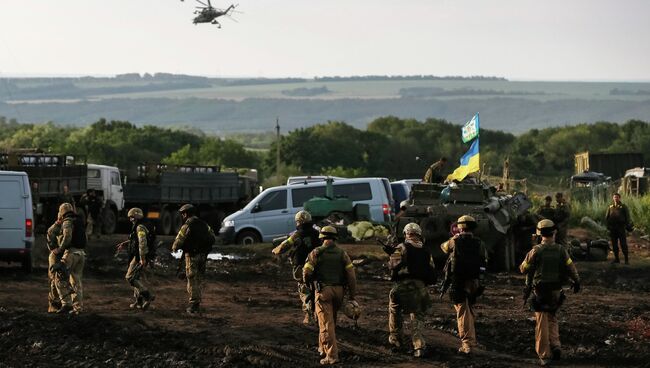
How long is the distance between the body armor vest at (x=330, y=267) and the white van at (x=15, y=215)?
966 cm

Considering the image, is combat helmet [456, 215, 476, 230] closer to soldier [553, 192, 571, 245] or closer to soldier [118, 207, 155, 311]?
soldier [118, 207, 155, 311]

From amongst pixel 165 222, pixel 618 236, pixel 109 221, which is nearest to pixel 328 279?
pixel 618 236

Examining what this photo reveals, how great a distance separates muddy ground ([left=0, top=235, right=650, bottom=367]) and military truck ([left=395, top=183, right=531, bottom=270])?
4.45 feet

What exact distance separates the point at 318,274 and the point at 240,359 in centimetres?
124

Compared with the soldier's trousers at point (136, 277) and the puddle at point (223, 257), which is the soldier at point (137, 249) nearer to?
the soldier's trousers at point (136, 277)

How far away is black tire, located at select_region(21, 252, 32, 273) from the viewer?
2403 cm

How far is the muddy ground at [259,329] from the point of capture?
1554cm

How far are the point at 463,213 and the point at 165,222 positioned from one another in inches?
693

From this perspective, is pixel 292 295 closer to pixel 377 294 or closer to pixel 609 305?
pixel 377 294

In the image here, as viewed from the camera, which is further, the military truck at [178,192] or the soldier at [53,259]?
the military truck at [178,192]

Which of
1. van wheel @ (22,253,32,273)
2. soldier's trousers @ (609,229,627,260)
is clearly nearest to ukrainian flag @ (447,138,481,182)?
soldier's trousers @ (609,229,627,260)

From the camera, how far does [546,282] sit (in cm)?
1529

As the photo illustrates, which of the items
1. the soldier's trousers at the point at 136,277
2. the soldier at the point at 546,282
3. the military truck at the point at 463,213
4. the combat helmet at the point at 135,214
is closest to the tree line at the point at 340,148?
the military truck at the point at 463,213

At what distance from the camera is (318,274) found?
15.1 metres
